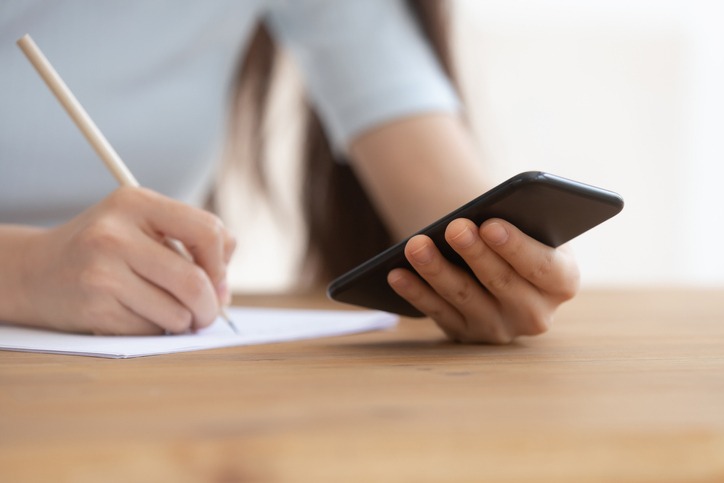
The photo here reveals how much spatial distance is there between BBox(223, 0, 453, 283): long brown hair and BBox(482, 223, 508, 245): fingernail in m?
0.69

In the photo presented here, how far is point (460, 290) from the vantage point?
1.62ft

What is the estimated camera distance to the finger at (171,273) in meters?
0.54

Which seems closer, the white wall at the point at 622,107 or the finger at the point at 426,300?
the finger at the point at 426,300

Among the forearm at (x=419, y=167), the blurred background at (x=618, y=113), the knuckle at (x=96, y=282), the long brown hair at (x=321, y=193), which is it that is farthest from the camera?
the blurred background at (x=618, y=113)

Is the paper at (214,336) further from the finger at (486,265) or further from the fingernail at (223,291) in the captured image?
the finger at (486,265)

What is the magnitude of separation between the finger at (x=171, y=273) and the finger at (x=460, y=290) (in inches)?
6.4

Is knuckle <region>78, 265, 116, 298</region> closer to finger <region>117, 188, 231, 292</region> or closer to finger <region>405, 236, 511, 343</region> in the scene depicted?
finger <region>117, 188, 231, 292</region>

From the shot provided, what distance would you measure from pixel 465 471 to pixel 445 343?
285mm

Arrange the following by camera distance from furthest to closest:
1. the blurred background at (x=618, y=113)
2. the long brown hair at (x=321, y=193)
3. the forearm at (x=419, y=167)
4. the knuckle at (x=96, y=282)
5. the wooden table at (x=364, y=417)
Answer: the blurred background at (x=618, y=113), the long brown hair at (x=321, y=193), the forearm at (x=419, y=167), the knuckle at (x=96, y=282), the wooden table at (x=364, y=417)

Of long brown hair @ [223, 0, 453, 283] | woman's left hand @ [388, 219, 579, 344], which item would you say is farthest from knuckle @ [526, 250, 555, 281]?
long brown hair @ [223, 0, 453, 283]

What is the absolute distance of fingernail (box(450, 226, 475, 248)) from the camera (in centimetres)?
44

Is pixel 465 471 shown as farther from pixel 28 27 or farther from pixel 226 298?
pixel 28 27

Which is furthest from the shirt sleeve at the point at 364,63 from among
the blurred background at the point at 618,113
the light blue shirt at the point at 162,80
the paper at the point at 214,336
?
the blurred background at the point at 618,113

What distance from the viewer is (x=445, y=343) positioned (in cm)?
54
